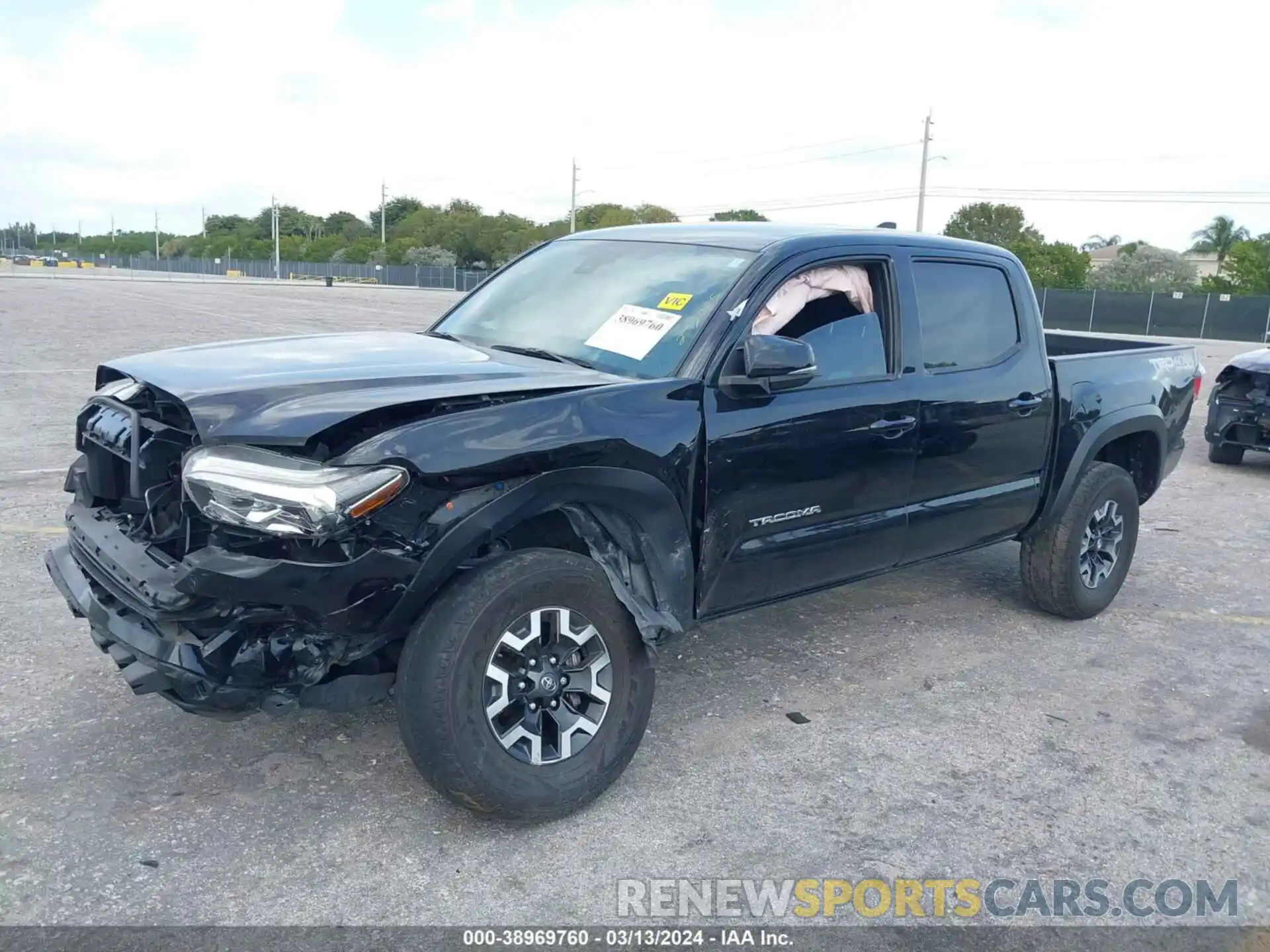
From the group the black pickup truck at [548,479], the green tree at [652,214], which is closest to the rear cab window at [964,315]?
the black pickup truck at [548,479]

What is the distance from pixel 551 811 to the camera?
337 cm

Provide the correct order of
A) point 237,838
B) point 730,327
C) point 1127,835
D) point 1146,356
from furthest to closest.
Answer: point 1146,356 < point 730,327 < point 1127,835 < point 237,838

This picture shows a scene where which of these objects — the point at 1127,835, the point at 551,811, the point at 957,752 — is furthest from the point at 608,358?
the point at 1127,835

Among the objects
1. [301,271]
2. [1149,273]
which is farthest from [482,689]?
[301,271]

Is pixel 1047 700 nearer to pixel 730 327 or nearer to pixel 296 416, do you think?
pixel 730 327

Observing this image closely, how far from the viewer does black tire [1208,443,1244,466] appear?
34.1 feet

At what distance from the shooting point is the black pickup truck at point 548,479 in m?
3.02

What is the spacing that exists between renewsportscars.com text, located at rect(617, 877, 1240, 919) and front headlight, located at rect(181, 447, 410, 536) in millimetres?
1335

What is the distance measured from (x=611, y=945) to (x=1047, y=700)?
98.4 inches

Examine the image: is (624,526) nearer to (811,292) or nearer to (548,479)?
(548,479)

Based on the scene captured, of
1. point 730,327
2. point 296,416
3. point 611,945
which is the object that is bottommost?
point 611,945

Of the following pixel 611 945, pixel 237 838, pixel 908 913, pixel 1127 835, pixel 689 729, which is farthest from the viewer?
pixel 689 729

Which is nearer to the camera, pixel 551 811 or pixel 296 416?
pixel 296 416

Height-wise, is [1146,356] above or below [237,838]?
above
